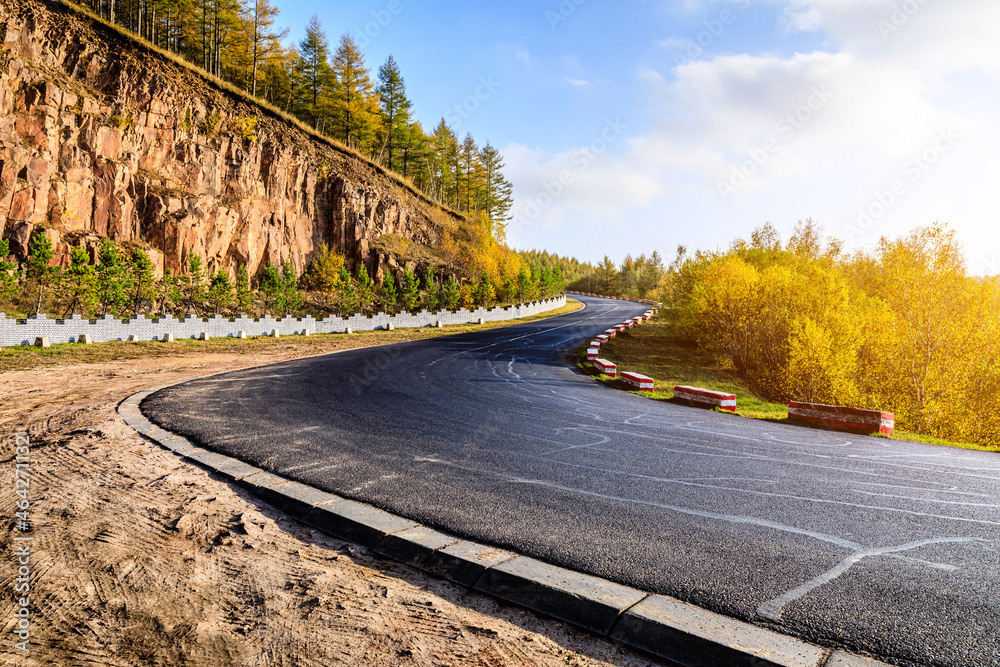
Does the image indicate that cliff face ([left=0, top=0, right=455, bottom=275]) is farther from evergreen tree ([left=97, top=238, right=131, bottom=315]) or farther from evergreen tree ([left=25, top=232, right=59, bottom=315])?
evergreen tree ([left=97, top=238, right=131, bottom=315])

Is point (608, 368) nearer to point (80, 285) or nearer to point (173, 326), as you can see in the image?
point (173, 326)

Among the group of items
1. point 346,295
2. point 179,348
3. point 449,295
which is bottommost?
point 179,348

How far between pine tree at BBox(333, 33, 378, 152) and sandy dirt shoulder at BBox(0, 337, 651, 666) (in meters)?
53.6

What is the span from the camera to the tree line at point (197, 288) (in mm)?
22766

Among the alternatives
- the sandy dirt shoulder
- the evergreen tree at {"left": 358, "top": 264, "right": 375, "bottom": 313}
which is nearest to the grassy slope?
the sandy dirt shoulder

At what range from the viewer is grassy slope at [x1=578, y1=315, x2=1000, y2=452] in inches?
661

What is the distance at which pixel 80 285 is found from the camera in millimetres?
22547

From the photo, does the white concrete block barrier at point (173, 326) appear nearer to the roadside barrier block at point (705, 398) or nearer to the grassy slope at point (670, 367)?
the grassy slope at point (670, 367)

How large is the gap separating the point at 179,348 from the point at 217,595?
66.5ft

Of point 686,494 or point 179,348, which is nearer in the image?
point 686,494

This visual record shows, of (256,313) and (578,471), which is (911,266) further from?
(256,313)

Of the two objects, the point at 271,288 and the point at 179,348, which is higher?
the point at 271,288

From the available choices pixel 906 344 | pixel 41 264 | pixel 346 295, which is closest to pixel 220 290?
pixel 41 264

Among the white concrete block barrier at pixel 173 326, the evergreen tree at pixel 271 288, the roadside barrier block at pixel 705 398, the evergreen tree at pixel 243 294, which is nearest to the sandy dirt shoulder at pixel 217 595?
the roadside barrier block at pixel 705 398
